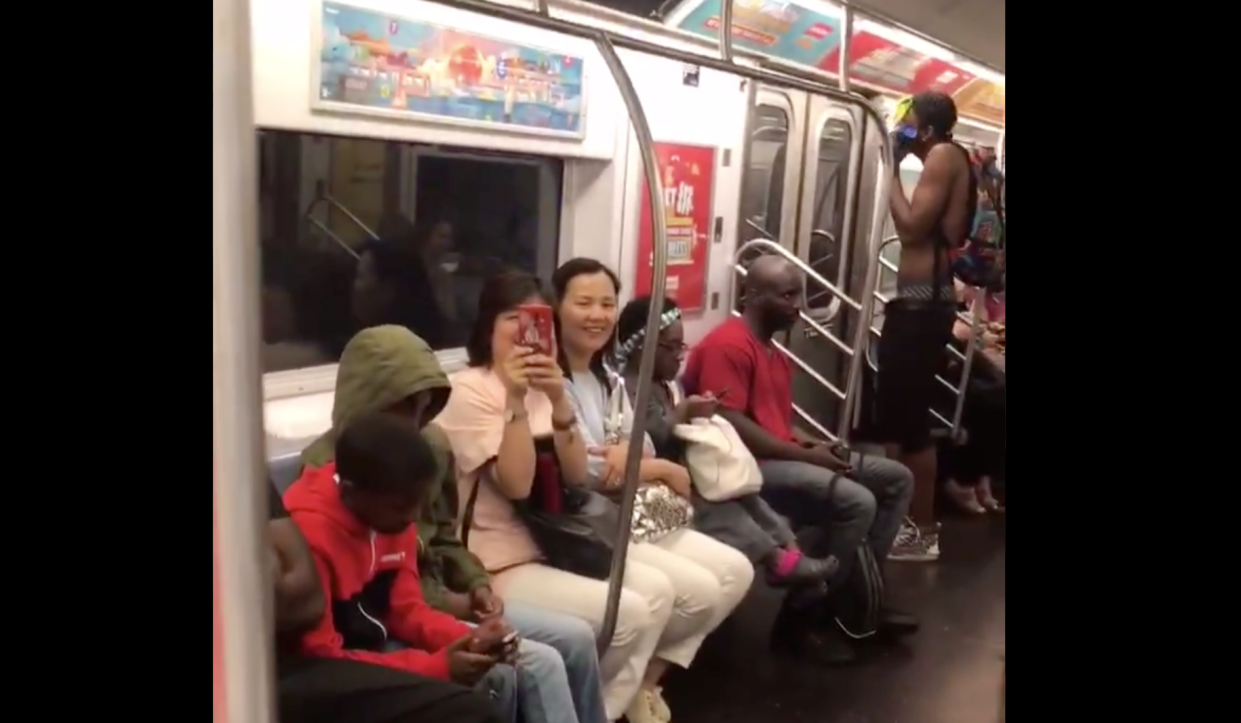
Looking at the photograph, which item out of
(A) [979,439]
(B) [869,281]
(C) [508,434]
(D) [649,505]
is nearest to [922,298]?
(B) [869,281]

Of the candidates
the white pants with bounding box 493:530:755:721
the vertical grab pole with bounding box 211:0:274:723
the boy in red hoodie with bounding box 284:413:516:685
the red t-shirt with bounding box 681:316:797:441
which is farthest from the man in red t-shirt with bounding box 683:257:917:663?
the vertical grab pole with bounding box 211:0:274:723

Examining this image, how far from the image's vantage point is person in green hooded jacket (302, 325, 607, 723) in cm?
122

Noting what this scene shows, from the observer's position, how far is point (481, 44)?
1.20m

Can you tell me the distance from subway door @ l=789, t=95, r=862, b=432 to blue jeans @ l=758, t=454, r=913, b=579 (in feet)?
0.21

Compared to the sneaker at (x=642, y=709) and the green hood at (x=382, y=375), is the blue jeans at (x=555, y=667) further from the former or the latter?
the green hood at (x=382, y=375)

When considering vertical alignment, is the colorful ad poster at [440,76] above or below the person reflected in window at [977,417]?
above

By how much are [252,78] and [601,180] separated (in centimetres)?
38

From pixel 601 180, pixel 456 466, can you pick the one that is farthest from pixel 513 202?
pixel 456 466

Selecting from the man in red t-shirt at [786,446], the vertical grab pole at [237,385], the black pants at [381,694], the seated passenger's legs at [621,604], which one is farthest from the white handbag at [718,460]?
the vertical grab pole at [237,385]

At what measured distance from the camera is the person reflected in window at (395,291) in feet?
3.99

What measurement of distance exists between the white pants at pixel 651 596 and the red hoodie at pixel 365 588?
93mm
